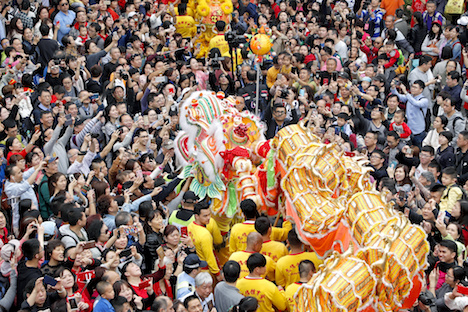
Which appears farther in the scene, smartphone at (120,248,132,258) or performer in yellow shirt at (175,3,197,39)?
performer in yellow shirt at (175,3,197,39)

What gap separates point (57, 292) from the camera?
5.48 metres

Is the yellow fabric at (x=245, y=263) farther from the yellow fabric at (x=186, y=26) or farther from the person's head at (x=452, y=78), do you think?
the yellow fabric at (x=186, y=26)

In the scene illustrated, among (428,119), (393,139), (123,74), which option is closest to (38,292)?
(393,139)

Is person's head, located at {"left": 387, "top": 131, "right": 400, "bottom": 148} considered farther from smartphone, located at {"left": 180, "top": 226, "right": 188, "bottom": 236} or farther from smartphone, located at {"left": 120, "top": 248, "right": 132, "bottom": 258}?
smartphone, located at {"left": 120, "top": 248, "right": 132, "bottom": 258}

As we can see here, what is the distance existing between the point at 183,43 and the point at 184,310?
7727 mm

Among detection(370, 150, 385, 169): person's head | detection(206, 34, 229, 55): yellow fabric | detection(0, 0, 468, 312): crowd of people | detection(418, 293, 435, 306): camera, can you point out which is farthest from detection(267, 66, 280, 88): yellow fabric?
detection(418, 293, 435, 306): camera

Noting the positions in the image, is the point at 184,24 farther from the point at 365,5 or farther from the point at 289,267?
the point at 289,267

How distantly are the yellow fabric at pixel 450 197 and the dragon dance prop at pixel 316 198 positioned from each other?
1.28 meters

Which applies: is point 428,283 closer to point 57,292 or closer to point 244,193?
point 244,193

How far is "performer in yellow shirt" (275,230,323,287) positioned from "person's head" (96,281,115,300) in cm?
162

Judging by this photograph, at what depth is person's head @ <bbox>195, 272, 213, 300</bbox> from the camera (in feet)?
19.3

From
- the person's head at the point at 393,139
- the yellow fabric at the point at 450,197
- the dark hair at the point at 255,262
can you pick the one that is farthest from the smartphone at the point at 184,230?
the person's head at the point at 393,139

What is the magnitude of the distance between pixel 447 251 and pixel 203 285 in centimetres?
238

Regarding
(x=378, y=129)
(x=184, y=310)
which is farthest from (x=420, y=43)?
(x=184, y=310)
